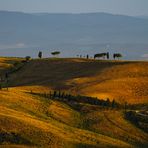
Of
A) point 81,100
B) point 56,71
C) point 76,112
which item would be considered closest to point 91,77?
point 56,71

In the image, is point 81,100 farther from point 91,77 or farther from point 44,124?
point 91,77

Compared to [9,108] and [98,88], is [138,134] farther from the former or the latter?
[98,88]

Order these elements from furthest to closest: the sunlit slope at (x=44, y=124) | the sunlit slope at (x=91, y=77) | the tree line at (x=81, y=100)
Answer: the sunlit slope at (x=91, y=77) < the tree line at (x=81, y=100) < the sunlit slope at (x=44, y=124)

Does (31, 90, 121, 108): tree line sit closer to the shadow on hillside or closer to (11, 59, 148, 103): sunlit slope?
(11, 59, 148, 103): sunlit slope

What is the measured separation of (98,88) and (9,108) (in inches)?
1486

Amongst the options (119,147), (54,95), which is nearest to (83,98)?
(54,95)

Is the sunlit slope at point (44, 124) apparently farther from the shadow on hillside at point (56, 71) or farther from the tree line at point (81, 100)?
the shadow on hillside at point (56, 71)

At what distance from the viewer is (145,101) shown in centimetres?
10738

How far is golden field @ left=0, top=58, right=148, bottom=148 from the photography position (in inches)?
2724

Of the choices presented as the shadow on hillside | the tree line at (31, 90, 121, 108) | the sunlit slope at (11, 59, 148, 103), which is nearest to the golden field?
the sunlit slope at (11, 59, 148, 103)

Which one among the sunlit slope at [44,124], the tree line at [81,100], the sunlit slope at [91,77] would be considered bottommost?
the sunlit slope at [44,124]

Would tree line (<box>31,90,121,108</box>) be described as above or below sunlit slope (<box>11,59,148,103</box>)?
below

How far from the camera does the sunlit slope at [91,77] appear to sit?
11331 centimetres

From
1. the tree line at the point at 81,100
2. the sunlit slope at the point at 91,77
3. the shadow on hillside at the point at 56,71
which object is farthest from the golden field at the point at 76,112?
the tree line at the point at 81,100
